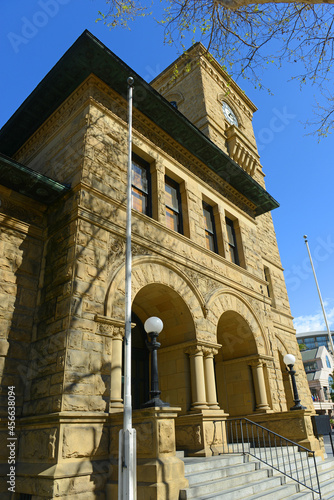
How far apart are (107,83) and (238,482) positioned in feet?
34.0

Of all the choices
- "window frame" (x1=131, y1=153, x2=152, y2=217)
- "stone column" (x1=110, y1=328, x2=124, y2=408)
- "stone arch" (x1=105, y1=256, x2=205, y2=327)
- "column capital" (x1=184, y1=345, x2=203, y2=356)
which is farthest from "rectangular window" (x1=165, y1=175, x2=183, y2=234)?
"stone column" (x1=110, y1=328, x2=124, y2=408)

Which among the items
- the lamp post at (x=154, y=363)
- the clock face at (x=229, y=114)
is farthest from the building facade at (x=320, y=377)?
the lamp post at (x=154, y=363)

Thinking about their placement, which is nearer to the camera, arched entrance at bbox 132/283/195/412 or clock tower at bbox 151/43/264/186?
arched entrance at bbox 132/283/195/412

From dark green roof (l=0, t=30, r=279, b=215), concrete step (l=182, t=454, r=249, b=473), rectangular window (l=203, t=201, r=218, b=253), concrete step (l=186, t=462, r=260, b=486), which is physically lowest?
concrete step (l=186, t=462, r=260, b=486)

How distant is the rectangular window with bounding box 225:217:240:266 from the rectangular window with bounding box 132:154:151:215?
4332mm

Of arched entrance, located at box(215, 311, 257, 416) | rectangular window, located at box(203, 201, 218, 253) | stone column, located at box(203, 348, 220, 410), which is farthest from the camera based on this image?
rectangular window, located at box(203, 201, 218, 253)

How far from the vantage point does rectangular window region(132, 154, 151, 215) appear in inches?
415

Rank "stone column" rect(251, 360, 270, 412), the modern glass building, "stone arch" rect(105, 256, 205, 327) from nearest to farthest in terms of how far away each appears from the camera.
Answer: "stone arch" rect(105, 256, 205, 327), "stone column" rect(251, 360, 270, 412), the modern glass building

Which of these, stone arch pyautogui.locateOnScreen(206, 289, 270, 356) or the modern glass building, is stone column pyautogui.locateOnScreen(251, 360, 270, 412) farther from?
the modern glass building

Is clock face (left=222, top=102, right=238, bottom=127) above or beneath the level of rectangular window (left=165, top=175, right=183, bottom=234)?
above

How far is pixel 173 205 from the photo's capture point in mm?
11867

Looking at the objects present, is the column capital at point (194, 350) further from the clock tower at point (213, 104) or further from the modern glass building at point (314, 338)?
the modern glass building at point (314, 338)

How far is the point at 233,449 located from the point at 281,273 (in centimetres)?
1316

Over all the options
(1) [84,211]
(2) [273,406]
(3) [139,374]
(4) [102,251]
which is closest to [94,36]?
(1) [84,211]
